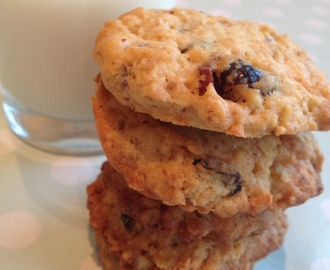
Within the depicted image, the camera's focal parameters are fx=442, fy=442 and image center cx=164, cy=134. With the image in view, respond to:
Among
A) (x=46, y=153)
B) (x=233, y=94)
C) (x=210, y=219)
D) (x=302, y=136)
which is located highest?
(x=233, y=94)

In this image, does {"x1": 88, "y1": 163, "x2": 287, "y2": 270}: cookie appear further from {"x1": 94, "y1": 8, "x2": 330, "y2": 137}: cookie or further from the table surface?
{"x1": 94, "y1": 8, "x2": 330, "y2": 137}: cookie

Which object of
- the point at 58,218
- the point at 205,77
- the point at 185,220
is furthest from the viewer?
the point at 58,218

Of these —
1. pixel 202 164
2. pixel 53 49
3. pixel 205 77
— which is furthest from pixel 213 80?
pixel 53 49

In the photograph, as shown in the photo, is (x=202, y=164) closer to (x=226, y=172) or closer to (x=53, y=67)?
(x=226, y=172)

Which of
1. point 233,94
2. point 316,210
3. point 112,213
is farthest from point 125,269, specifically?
point 316,210

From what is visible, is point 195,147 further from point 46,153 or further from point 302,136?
point 46,153

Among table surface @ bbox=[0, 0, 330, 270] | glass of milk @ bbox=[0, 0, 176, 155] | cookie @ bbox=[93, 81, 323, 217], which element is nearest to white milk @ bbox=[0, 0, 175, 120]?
glass of milk @ bbox=[0, 0, 176, 155]

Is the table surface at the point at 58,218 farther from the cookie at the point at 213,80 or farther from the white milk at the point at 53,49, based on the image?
the cookie at the point at 213,80
